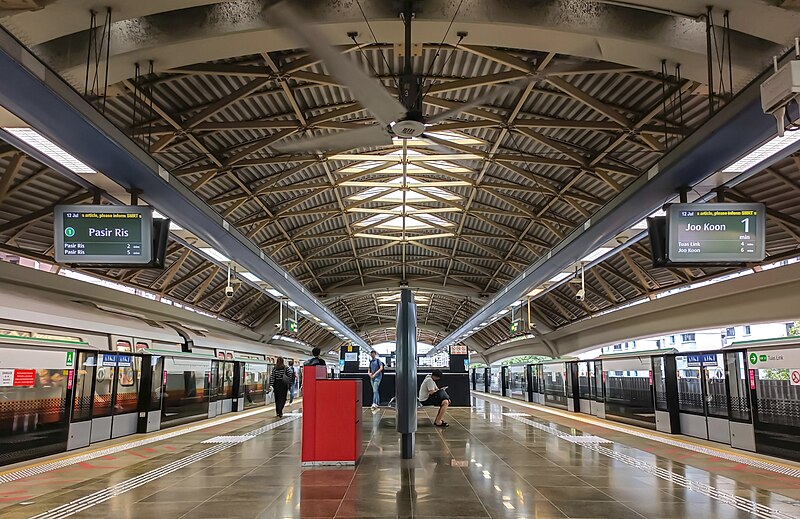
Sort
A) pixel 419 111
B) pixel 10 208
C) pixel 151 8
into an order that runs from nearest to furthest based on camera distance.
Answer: pixel 419 111 → pixel 151 8 → pixel 10 208

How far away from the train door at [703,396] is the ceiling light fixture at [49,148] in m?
12.9

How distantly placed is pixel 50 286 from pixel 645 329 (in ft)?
73.5

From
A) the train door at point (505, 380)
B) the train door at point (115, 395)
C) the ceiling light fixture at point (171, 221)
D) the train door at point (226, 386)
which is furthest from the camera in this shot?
the train door at point (505, 380)

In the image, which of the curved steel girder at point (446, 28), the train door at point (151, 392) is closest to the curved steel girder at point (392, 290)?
the train door at point (151, 392)

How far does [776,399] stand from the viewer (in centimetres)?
1116

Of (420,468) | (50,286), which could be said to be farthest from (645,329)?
(50,286)

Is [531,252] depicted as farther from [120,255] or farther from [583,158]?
[120,255]

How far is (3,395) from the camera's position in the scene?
387 inches

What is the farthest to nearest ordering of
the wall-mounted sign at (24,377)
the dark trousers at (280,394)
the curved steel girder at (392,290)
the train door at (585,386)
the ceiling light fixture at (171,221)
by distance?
the curved steel girder at (392,290) < the train door at (585,386) < the dark trousers at (280,394) < the wall-mounted sign at (24,377) < the ceiling light fixture at (171,221)

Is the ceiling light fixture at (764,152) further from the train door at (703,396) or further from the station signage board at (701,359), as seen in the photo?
the station signage board at (701,359)

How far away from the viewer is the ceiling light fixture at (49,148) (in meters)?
6.37

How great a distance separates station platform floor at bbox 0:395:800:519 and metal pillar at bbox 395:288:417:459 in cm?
45

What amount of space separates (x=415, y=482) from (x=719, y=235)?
17.1 feet

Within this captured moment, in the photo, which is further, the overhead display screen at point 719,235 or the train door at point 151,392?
the train door at point 151,392
